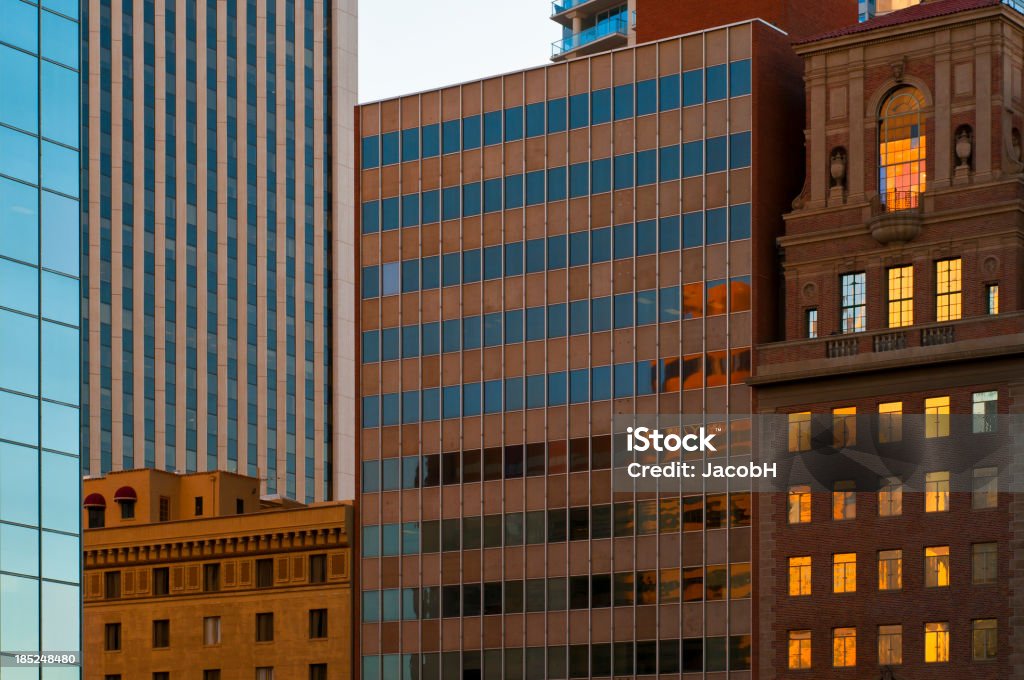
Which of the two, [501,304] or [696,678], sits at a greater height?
[501,304]

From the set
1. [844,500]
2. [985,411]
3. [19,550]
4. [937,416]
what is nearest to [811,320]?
[937,416]

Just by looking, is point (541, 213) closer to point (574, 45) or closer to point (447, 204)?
point (447, 204)

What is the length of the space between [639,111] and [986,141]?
19473 millimetres

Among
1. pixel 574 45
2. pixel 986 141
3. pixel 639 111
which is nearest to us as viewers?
pixel 986 141

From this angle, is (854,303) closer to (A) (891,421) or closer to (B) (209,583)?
(A) (891,421)

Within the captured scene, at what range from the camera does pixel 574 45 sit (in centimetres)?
16625

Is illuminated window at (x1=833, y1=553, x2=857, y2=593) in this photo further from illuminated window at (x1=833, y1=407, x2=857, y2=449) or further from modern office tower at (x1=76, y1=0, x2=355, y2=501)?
modern office tower at (x1=76, y1=0, x2=355, y2=501)

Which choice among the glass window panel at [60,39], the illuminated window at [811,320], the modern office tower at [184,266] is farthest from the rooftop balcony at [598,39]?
the glass window panel at [60,39]

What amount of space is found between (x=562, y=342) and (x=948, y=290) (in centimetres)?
2220

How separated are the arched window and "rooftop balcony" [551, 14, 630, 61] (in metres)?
61.2

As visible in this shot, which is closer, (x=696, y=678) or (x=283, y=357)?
(x=696, y=678)

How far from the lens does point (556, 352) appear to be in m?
111

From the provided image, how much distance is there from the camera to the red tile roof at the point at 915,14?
10100cm

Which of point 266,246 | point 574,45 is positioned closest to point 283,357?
point 266,246
